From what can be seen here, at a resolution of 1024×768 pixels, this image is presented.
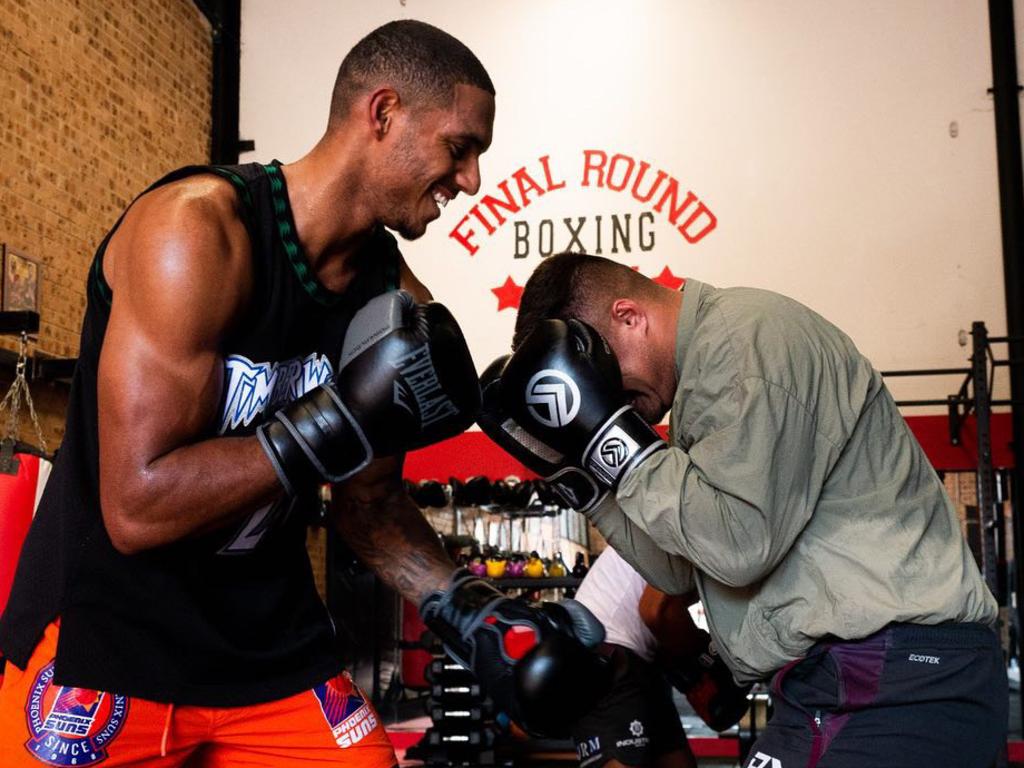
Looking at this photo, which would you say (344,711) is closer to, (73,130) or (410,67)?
(410,67)

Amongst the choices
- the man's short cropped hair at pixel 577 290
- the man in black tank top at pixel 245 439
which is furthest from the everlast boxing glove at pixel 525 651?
the man's short cropped hair at pixel 577 290

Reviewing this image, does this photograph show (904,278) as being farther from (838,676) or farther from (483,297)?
(838,676)

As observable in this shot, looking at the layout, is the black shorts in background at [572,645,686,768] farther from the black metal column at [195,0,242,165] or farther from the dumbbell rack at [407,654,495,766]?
the black metal column at [195,0,242,165]

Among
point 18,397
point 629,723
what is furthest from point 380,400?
point 18,397

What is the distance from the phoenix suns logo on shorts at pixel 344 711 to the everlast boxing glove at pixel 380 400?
46cm

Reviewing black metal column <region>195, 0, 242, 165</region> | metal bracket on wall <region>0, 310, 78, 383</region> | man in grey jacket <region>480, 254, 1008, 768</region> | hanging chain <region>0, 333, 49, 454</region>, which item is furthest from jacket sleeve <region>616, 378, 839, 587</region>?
black metal column <region>195, 0, 242, 165</region>

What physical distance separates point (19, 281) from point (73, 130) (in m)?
1.10

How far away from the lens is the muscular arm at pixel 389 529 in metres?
2.32

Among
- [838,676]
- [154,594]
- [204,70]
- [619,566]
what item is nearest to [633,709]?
[619,566]

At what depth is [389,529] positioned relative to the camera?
2369mm

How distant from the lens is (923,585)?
2008 millimetres

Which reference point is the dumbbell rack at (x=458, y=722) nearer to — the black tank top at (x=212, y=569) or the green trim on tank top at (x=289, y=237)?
the black tank top at (x=212, y=569)

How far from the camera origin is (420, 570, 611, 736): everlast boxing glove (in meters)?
2.04

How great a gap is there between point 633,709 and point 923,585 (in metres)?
2.05
